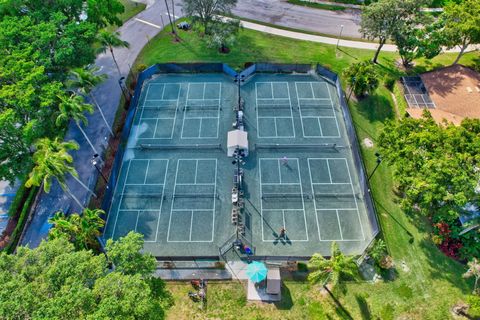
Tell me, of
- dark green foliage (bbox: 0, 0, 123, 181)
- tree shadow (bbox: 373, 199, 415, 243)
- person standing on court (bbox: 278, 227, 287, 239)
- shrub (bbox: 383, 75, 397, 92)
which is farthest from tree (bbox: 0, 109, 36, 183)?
shrub (bbox: 383, 75, 397, 92)

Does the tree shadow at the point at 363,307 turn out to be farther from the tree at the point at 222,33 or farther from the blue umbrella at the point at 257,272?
the tree at the point at 222,33

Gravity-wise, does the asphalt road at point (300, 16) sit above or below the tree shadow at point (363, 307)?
above

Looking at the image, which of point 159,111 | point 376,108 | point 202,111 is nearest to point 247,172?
point 202,111

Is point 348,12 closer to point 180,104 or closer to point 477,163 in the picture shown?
point 180,104

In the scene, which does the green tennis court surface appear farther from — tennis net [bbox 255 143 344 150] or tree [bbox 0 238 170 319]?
tree [bbox 0 238 170 319]

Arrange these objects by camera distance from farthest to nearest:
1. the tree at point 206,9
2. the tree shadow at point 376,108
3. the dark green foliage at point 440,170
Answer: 1. the tree at point 206,9
2. the tree shadow at point 376,108
3. the dark green foliage at point 440,170

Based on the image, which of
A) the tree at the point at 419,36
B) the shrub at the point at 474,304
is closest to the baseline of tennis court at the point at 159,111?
the tree at the point at 419,36
